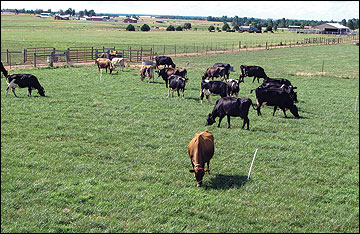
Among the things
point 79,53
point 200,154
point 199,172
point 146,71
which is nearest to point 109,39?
point 79,53

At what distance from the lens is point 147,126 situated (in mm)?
15828

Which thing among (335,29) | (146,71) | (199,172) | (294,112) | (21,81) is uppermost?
(335,29)

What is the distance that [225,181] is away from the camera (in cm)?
1043

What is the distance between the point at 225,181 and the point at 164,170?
184 cm

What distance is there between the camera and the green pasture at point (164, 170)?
8312 mm

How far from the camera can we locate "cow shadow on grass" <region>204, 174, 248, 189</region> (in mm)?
10082

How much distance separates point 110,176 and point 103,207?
6.06ft

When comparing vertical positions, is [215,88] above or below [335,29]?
below

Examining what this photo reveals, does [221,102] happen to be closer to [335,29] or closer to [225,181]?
[225,181]

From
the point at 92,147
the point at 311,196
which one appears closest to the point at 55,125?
the point at 92,147

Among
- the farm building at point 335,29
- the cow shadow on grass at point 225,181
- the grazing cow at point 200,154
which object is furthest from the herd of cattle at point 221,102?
the farm building at point 335,29

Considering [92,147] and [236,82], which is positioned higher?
[236,82]

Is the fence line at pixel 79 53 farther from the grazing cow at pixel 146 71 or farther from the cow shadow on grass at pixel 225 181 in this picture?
the cow shadow on grass at pixel 225 181

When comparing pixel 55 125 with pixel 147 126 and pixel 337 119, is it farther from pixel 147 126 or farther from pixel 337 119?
pixel 337 119
